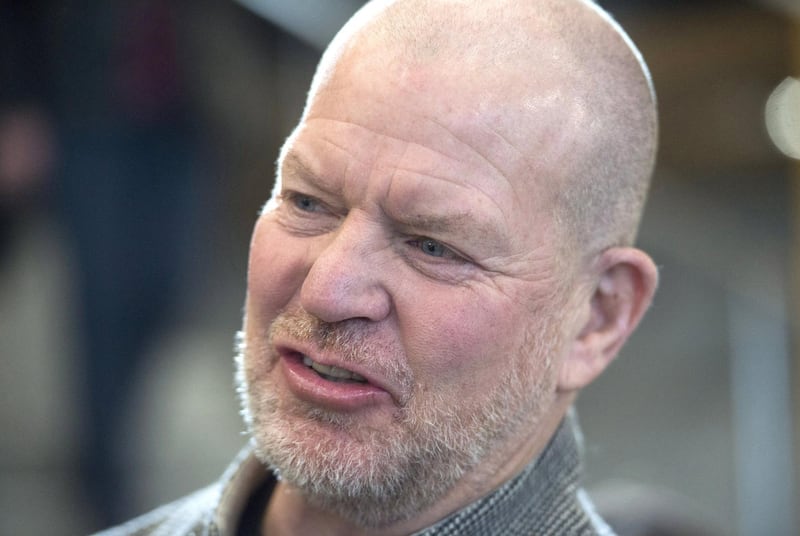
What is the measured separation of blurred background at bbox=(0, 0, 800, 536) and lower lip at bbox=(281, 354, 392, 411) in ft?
4.48

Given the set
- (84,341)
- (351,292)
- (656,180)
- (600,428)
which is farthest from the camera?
(656,180)

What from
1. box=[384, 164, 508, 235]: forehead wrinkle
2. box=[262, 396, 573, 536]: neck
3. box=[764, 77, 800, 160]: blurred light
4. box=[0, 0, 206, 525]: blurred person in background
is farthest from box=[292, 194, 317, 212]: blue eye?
box=[764, 77, 800, 160]: blurred light

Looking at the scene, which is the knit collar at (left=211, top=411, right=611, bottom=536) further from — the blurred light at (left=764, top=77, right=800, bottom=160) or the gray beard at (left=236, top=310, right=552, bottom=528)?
the blurred light at (left=764, top=77, right=800, bottom=160)

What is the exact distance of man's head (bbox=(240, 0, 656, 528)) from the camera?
1.13 metres

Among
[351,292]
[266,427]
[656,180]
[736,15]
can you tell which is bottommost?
[266,427]

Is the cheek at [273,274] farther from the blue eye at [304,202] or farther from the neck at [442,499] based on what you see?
the neck at [442,499]

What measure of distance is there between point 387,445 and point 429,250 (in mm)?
221

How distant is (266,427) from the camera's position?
3.92 feet

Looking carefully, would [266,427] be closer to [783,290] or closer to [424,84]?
[424,84]

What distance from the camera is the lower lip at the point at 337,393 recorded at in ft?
3.69

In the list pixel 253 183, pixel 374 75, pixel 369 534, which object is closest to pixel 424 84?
pixel 374 75

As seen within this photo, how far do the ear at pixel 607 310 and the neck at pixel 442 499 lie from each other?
0.05 meters

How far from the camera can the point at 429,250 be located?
116cm

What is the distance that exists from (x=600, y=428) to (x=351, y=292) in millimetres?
1912
